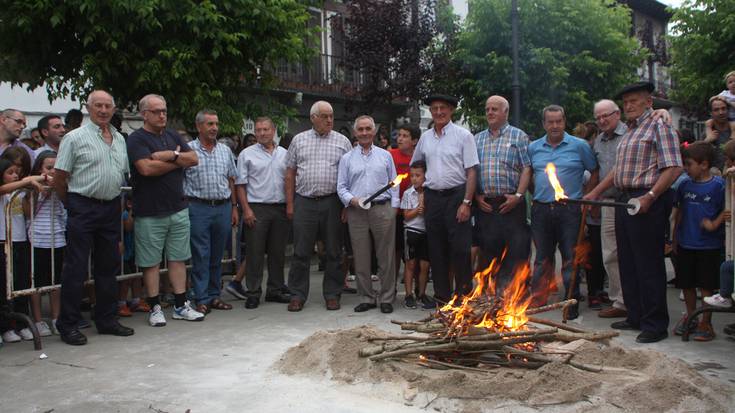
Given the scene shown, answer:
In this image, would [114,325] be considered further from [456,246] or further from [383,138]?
[383,138]

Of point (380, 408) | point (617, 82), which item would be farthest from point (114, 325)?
point (617, 82)

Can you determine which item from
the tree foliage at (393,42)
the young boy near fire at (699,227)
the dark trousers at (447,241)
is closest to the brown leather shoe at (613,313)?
the young boy near fire at (699,227)

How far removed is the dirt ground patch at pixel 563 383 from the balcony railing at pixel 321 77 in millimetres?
14987

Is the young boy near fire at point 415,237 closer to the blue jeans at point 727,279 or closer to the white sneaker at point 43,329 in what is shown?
the blue jeans at point 727,279

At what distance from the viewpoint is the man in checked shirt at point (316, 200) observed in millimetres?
7641

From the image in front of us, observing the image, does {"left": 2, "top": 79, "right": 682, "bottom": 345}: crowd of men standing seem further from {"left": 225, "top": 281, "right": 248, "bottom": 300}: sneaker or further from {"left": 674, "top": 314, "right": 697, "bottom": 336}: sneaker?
{"left": 225, "top": 281, "right": 248, "bottom": 300}: sneaker

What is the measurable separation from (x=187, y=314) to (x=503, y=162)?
142 inches

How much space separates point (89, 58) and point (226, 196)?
362 centimetres

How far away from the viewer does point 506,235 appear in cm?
739

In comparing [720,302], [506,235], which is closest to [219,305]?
[506,235]

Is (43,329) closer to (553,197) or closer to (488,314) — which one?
(488,314)

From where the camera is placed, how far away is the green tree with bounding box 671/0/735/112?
1970cm

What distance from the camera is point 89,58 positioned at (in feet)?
31.9

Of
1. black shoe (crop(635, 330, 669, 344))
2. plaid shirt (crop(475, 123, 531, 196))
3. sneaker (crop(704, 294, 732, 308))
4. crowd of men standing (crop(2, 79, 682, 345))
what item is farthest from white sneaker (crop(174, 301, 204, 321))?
sneaker (crop(704, 294, 732, 308))
